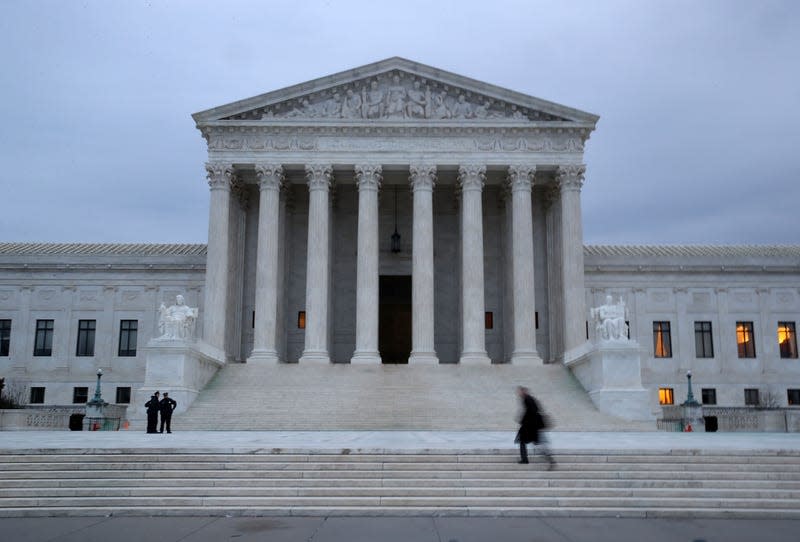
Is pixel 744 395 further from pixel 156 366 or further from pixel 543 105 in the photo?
pixel 156 366

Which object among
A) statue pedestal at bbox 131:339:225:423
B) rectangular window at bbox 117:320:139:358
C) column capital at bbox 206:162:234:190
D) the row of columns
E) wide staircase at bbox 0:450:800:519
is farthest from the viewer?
rectangular window at bbox 117:320:139:358

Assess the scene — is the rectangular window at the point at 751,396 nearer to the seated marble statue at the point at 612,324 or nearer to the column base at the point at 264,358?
the seated marble statue at the point at 612,324

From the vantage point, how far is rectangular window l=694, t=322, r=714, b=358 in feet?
173

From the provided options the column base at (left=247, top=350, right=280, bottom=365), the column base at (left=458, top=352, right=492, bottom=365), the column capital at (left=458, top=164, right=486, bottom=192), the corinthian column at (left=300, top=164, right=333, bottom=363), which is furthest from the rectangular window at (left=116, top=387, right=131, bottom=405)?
the column capital at (left=458, top=164, right=486, bottom=192)

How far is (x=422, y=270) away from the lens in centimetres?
4519

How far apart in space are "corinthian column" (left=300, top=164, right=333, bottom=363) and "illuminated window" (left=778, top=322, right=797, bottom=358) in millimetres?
31225

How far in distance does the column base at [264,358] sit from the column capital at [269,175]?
9.72m

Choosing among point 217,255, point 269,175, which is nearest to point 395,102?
point 269,175

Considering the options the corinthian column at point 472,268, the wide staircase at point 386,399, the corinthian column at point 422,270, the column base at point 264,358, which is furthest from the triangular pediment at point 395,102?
the wide staircase at point 386,399

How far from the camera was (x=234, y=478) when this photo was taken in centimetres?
1741

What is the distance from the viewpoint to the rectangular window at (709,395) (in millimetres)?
51562

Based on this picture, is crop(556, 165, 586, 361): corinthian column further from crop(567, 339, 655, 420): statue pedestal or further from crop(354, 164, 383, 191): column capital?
crop(354, 164, 383, 191): column capital

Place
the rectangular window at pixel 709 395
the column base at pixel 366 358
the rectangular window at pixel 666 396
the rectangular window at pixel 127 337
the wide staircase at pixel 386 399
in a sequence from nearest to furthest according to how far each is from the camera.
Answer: the wide staircase at pixel 386 399
the column base at pixel 366 358
the rectangular window at pixel 666 396
the rectangular window at pixel 709 395
the rectangular window at pixel 127 337

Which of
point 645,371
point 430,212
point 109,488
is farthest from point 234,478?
point 645,371
